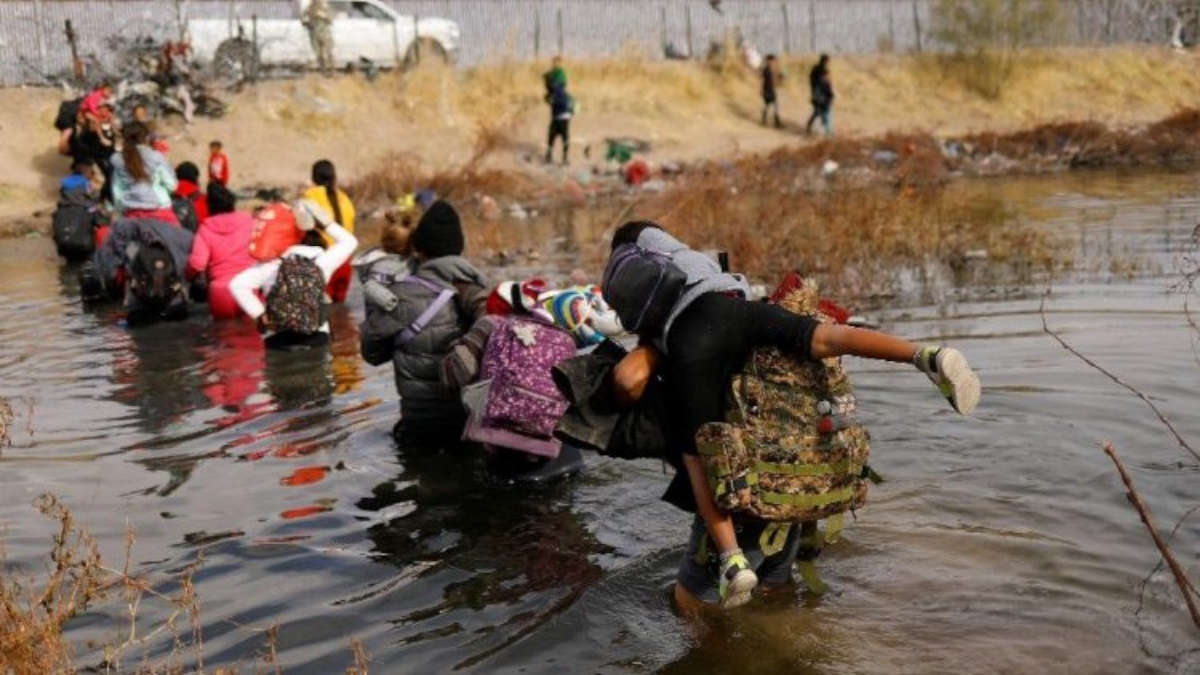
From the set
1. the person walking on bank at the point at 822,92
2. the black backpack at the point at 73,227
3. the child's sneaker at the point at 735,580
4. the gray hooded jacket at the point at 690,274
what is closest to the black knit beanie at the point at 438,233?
the gray hooded jacket at the point at 690,274

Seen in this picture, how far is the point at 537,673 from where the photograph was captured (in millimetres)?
5008

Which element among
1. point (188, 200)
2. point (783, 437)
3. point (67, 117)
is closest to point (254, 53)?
point (67, 117)

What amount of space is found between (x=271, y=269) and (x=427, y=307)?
5.06m

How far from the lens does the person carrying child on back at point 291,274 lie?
1116 centimetres

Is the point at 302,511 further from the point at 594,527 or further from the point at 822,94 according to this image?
the point at 822,94

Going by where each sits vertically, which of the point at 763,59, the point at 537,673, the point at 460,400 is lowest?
the point at 537,673

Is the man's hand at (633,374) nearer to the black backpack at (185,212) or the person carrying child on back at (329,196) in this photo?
the person carrying child on back at (329,196)

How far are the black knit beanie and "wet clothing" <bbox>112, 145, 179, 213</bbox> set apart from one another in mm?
7615

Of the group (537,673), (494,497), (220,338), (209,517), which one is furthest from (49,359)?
(537,673)

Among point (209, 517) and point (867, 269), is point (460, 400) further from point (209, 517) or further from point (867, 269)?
point (867, 269)

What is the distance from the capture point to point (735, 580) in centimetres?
466

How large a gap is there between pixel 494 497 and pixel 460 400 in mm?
791

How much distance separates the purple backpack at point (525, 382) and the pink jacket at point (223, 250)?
6.34m

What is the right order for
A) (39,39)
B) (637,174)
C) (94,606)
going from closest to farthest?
(94,606), (637,174), (39,39)
